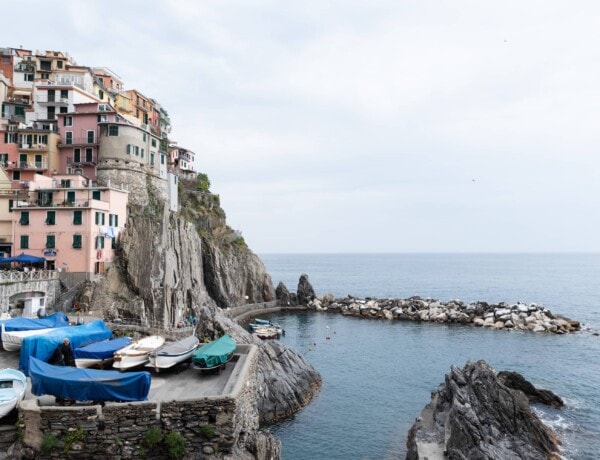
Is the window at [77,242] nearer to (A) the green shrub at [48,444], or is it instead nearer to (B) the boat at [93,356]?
(B) the boat at [93,356]

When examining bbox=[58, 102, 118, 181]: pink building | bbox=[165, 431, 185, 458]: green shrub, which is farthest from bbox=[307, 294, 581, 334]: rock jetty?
bbox=[165, 431, 185, 458]: green shrub

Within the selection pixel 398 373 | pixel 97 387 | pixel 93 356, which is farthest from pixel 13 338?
pixel 398 373

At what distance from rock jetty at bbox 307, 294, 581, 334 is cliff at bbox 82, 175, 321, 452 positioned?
896 inches

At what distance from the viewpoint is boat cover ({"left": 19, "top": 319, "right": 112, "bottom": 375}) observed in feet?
63.3

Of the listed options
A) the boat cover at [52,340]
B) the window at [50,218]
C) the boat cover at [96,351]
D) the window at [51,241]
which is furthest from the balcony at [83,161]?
the boat cover at [96,351]

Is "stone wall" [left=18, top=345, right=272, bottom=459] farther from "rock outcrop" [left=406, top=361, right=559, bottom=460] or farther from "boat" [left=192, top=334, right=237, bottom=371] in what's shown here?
"rock outcrop" [left=406, top=361, right=559, bottom=460]

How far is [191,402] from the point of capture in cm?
1414

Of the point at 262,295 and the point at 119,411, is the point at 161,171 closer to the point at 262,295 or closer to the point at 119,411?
the point at 262,295

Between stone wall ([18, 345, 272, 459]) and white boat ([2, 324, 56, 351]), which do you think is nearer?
stone wall ([18, 345, 272, 459])

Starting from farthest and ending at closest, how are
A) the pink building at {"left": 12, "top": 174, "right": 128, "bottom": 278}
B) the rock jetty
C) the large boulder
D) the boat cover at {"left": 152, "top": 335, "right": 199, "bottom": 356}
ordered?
the large boulder < the rock jetty < the pink building at {"left": 12, "top": 174, "right": 128, "bottom": 278} < the boat cover at {"left": 152, "top": 335, "right": 199, "bottom": 356}

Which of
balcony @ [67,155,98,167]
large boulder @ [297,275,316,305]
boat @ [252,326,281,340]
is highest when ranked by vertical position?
balcony @ [67,155,98,167]

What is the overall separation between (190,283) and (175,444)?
50.3 metres

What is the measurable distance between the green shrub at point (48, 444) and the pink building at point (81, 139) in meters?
51.1

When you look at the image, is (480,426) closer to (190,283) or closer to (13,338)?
(13,338)
